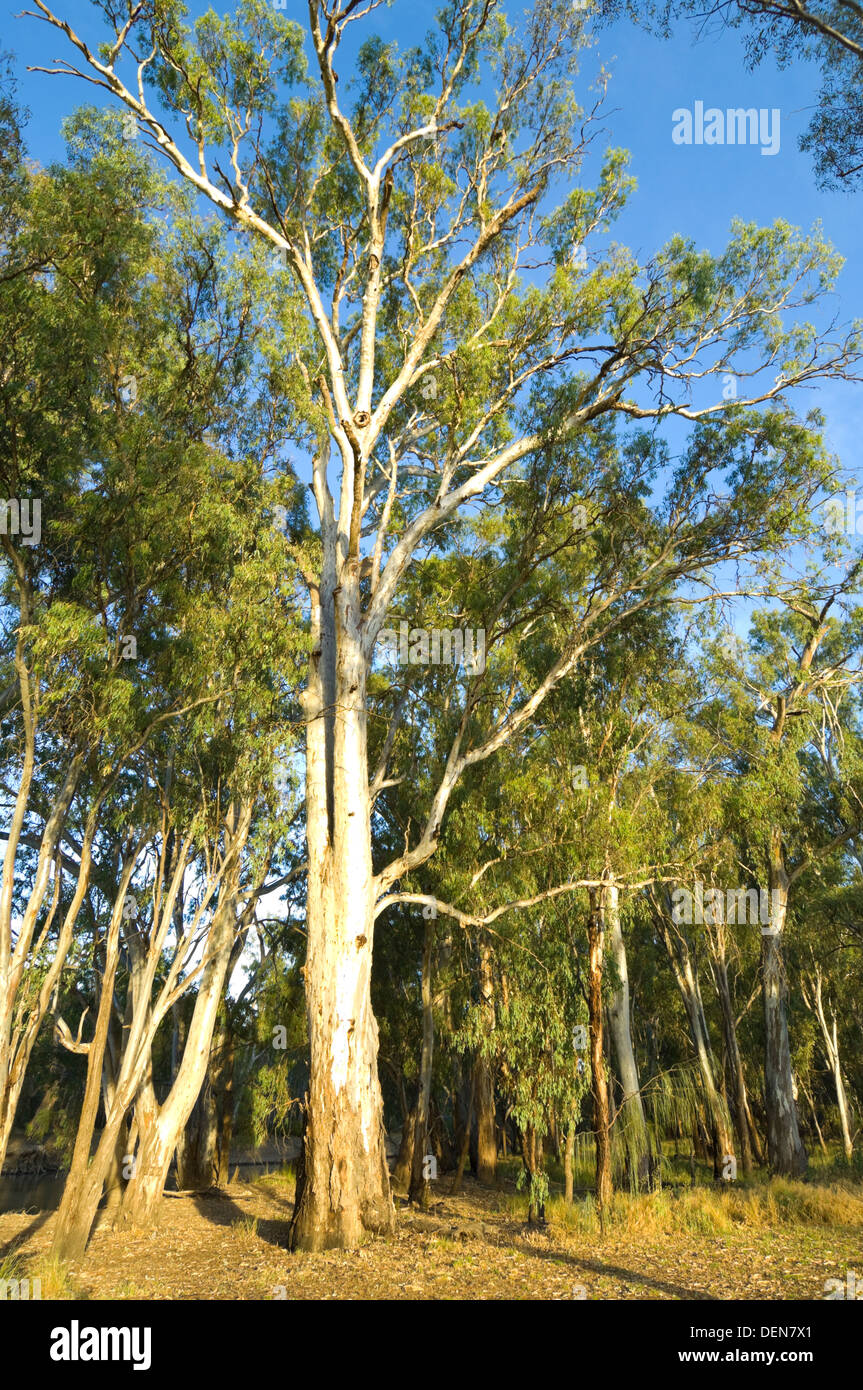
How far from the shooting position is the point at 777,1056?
11164 mm

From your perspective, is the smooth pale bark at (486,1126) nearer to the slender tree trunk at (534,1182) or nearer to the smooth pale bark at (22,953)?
the slender tree trunk at (534,1182)

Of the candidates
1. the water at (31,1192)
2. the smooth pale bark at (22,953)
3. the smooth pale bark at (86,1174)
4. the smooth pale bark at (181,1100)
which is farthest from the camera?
the water at (31,1192)

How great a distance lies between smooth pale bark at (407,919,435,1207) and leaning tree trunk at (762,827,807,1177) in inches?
188

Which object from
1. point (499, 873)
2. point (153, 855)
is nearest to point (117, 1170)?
point (153, 855)

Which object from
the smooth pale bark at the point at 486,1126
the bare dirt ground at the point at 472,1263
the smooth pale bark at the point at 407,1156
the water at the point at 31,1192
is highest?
the bare dirt ground at the point at 472,1263

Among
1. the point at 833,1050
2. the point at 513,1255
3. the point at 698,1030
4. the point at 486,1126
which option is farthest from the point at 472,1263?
the point at 833,1050

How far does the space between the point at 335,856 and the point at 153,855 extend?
4614 mm

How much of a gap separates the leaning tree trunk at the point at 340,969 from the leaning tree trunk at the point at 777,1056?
22.1ft

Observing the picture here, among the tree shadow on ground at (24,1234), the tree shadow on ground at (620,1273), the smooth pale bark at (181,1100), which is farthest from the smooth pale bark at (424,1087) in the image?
the tree shadow on ground at (24,1234)

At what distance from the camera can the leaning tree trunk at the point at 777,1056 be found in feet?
35.5

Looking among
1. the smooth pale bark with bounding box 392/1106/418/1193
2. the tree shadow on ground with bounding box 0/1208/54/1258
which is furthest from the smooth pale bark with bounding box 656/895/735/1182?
the tree shadow on ground with bounding box 0/1208/54/1258

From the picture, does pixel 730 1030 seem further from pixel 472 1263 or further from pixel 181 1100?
pixel 472 1263

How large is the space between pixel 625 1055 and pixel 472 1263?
5.13 meters
